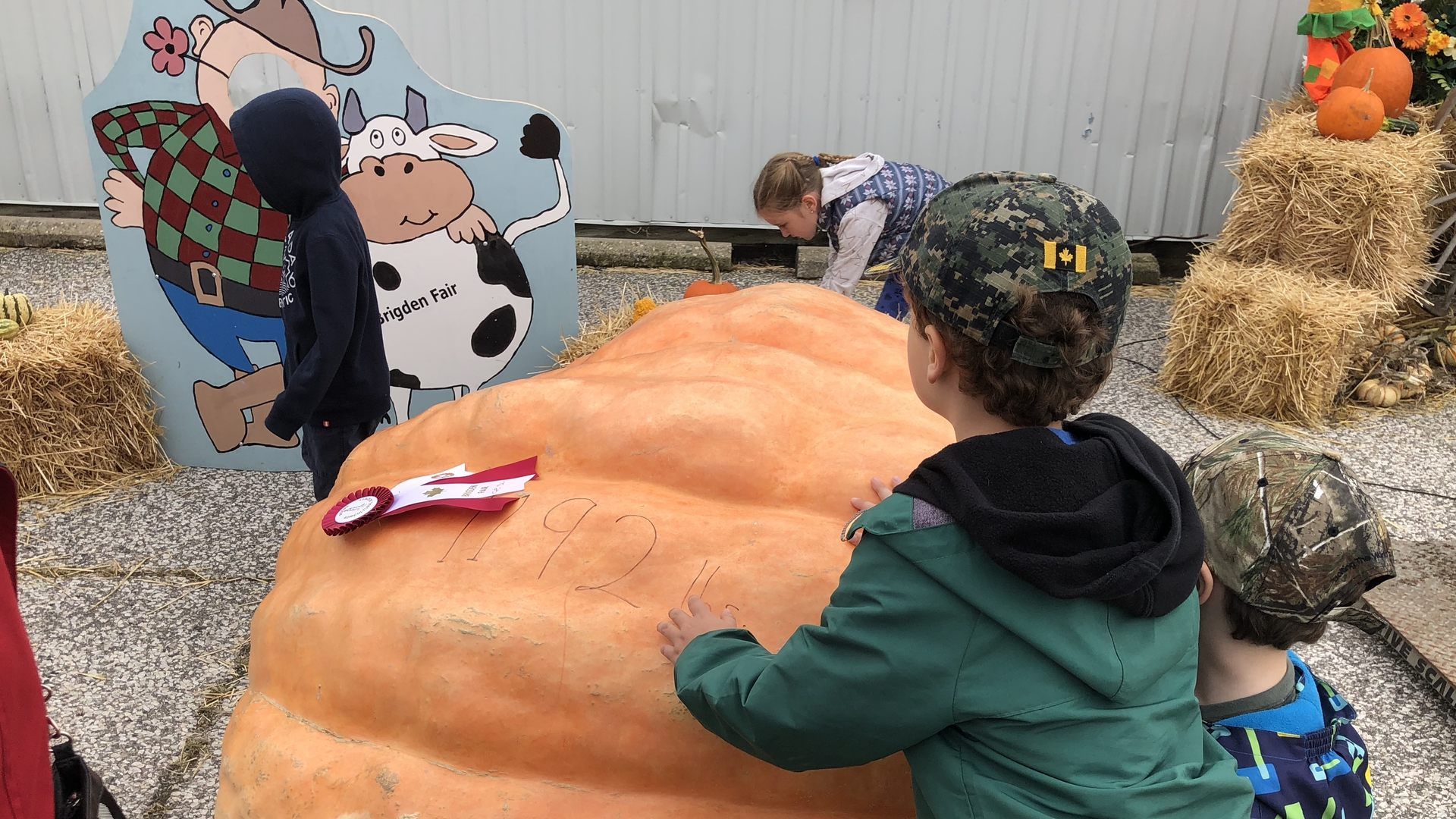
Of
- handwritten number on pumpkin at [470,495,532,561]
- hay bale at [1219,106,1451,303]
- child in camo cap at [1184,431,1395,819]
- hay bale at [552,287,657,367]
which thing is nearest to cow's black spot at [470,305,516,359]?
hay bale at [552,287,657,367]

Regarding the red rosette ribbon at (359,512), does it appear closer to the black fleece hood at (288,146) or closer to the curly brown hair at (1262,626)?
the black fleece hood at (288,146)

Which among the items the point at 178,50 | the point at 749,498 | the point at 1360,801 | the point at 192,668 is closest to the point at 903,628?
the point at 749,498

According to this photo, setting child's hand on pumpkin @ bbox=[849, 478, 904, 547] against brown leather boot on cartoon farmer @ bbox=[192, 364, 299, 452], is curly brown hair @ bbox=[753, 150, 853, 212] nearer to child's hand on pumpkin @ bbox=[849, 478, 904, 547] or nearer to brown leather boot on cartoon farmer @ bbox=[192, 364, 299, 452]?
brown leather boot on cartoon farmer @ bbox=[192, 364, 299, 452]

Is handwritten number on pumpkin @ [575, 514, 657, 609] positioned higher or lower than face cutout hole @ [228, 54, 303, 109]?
lower

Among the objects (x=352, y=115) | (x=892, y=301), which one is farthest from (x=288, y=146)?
→ (x=892, y=301)

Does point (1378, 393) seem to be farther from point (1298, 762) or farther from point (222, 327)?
point (222, 327)

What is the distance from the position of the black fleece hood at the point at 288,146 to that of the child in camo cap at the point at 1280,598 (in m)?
2.39

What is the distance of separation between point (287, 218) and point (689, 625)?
2.98 meters

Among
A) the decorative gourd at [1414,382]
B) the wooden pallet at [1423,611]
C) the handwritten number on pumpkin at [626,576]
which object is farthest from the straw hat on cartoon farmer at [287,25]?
the decorative gourd at [1414,382]

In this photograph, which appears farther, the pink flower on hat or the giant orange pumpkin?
the pink flower on hat

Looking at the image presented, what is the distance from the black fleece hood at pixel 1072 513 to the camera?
1200 millimetres

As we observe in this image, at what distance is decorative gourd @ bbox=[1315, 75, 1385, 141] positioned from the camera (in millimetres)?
5129

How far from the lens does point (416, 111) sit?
3.94 metres

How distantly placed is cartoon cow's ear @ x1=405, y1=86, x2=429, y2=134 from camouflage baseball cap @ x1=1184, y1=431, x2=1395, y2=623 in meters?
3.20
